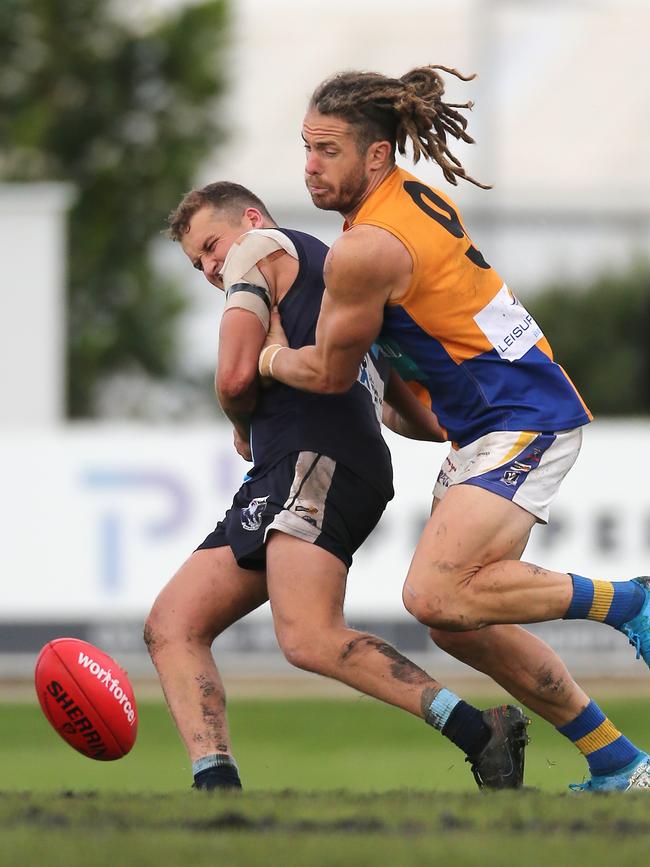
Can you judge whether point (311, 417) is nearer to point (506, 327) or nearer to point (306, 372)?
point (306, 372)

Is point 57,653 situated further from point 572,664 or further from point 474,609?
point 572,664

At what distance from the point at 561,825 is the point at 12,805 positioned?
1.56 m

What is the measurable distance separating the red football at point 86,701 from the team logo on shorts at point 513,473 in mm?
1483

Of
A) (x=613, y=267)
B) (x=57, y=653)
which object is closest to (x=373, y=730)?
(x=57, y=653)

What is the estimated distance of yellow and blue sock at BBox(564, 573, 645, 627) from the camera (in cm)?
562

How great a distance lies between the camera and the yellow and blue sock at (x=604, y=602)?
221 inches

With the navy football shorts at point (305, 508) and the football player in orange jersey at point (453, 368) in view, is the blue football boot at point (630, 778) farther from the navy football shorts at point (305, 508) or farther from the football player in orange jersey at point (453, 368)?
the navy football shorts at point (305, 508)

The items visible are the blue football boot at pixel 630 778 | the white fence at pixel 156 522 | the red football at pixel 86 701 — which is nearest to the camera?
the blue football boot at pixel 630 778

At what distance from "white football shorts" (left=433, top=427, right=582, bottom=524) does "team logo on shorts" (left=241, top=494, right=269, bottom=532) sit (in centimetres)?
62

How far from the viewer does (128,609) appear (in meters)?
12.6

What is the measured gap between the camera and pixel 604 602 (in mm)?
5641

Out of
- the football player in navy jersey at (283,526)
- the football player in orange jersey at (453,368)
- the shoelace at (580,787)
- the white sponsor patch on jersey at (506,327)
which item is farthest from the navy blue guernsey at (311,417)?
the shoelace at (580,787)

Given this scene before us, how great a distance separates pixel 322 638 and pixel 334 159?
1495 mm

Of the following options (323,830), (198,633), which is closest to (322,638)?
(198,633)
